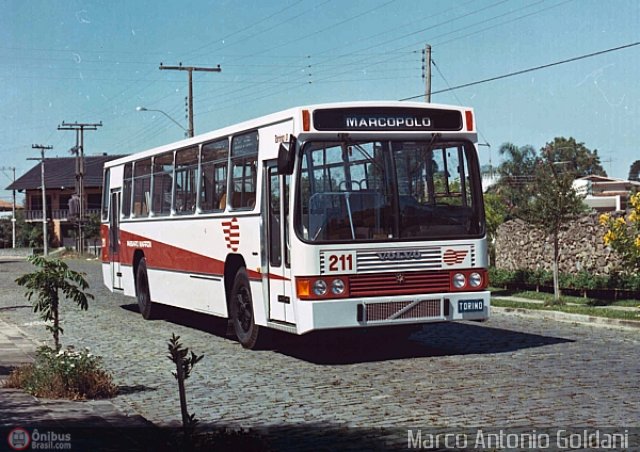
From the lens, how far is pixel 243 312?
15.7 meters

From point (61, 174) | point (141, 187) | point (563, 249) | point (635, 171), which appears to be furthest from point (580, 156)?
point (141, 187)

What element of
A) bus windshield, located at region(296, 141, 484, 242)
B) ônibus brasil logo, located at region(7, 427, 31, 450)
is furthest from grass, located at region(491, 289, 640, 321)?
ônibus brasil logo, located at region(7, 427, 31, 450)

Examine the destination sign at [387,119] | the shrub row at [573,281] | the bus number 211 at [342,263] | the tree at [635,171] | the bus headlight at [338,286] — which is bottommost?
the shrub row at [573,281]

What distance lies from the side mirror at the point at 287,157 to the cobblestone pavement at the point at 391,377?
2.57 m

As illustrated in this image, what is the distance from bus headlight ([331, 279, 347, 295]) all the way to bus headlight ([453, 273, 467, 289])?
5.24ft

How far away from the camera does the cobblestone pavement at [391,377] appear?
9.59 meters

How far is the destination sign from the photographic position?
45.0ft

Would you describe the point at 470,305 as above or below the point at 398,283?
below

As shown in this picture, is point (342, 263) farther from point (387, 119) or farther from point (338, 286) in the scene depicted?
point (387, 119)

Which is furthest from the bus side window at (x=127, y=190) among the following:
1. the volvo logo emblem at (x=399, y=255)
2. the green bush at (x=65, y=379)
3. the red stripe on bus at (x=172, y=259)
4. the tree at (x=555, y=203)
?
the green bush at (x=65, y=379)

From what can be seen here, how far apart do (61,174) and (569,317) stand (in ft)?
349

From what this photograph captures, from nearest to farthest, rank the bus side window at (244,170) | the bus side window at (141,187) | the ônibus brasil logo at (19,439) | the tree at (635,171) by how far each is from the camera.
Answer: the ônibus brasil logo at (19,439), the bus side window at (244,170), the bus side window at (141,187), the tree at (635,171)

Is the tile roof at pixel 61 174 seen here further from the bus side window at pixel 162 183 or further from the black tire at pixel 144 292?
the bus side window at pixel 162 183

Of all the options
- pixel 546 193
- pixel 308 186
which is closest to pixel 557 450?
pixel 308 186
